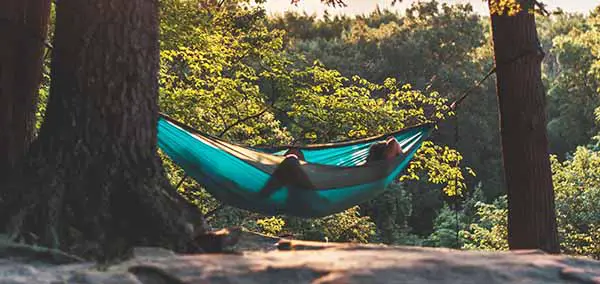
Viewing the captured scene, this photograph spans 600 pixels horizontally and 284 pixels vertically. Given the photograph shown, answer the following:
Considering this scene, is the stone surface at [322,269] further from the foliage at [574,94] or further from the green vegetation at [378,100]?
the foliage at [574,94]

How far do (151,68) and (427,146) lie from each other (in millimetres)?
3807

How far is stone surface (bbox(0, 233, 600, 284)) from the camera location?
1747 millimetres

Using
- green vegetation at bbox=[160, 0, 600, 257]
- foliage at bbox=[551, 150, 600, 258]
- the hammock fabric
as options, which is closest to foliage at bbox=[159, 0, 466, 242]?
green vegetation at bbox=[160, 0, 600, 257]

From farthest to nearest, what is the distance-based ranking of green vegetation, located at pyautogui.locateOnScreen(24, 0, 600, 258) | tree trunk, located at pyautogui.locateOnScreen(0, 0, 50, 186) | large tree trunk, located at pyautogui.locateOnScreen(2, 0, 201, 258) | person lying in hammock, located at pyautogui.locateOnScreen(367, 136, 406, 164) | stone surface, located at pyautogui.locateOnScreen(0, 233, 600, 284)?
green vegetation, located at pyautogui.locateOnScreen(24, 0, 600, 258)
person lying in hammock, located at pyautogui.locateOnScreen(367, 136, 406, 164)
tree trunk, located at pyautogui.locateOnScreen(0, 0, 50, 186)
large tree trunk, located at pyautogui.locateOnScreen(2, 0, 201, 258)
stone surface, located at pyautogui.locateOnScreen(0, 233, 600, 284)

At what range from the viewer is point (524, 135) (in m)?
3.29

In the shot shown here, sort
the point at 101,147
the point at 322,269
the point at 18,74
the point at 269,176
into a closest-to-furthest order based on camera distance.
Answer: the point at 322,269 → the point at 101,147 → the point at 18,74 → the point at 269,176

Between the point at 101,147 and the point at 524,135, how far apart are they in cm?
198

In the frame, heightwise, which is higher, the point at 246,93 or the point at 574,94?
the point at 574,94

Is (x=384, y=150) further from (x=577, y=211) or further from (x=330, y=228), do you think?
(x=577, y=211)

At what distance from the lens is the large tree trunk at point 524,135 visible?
3.24 metres

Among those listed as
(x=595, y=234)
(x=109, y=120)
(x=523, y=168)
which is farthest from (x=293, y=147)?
(x=595, y=234)

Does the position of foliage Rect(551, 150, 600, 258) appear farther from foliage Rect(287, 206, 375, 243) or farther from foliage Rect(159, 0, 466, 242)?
foliage Rect(159, 0, 466, 242)

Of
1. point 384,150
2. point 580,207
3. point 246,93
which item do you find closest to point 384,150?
point 384,150

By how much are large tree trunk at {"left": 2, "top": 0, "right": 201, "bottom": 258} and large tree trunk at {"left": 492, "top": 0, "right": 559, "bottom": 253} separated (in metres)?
1.63
